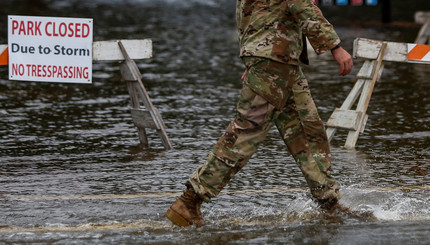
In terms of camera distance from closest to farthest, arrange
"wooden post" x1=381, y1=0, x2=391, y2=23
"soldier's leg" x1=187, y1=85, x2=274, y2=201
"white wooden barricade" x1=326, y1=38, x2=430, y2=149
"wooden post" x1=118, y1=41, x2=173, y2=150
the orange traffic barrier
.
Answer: "soldier's leg" x1=187, y1=85, x2=274, y2=201, the orange traffic barrier, "white wooden barricade" x1=326, y1=38, x2=430, y2=149, "wooden post" x1=118, y1=41, x2=173, y2=150, "wooden post" x1=381, y1=0, x2=391, y2=23

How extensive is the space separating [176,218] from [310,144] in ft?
3.36

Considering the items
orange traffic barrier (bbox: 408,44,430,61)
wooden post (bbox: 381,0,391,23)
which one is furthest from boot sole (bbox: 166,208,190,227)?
wooden post (bbox: 381,0,391,23)

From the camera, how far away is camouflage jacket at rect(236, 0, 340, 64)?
5.39 meters

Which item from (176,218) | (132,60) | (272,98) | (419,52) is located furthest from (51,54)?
(419,52)

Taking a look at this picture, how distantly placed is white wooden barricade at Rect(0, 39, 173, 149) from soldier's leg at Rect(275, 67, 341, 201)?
2.62 meters

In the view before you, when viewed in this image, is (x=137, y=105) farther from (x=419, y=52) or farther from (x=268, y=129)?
(x=268, y=129)

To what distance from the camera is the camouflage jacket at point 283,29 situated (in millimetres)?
5395

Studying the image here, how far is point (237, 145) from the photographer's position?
564 cm

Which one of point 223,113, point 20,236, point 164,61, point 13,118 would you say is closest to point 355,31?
point 164,61

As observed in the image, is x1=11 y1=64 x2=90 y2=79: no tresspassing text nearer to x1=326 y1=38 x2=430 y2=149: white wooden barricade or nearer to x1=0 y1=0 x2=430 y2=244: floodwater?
x1=0 y1=0 x2=430 y2=244: floodwater

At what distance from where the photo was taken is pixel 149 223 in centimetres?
581

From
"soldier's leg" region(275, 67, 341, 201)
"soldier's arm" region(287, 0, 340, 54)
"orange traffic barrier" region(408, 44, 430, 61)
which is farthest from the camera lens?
"orange traffic barrier" region(408, 44, 430, 61)

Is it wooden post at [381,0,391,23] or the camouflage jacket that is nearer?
the camouflage jacket

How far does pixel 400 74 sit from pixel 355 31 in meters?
6.48
